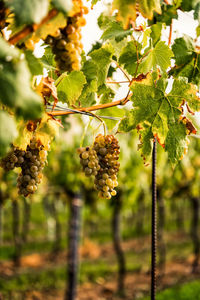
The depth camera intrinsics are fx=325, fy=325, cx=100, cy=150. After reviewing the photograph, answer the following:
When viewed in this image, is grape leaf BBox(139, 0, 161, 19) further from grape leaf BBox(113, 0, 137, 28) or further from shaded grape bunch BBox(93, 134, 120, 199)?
shaded grape bunch BBox(93, 134, 120, 199)

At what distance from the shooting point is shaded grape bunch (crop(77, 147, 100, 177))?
52.5 inches

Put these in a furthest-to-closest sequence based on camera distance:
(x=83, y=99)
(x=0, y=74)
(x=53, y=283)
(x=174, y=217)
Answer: (x=174, y=217) → (x=53, y=283) → (x=83, y=99) → (x=0, y=74)

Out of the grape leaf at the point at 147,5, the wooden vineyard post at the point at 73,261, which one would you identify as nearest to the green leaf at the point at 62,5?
the grape leaf at the point at 147,5

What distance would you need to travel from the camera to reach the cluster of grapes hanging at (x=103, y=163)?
134 centimetres

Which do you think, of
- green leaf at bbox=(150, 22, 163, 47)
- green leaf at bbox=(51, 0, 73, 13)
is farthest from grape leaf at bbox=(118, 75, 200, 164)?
green leaf at bbox=(51, 0, 73, 13)

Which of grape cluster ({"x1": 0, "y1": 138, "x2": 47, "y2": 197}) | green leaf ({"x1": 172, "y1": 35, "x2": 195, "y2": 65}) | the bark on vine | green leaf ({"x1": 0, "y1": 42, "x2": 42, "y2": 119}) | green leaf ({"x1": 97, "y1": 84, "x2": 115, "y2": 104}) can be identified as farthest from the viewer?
the bark on vine

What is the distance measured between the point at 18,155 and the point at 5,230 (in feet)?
62.8

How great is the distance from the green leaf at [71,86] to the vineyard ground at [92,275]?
25.3 feet

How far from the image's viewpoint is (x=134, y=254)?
13.7 m

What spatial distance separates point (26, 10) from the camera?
0.67m

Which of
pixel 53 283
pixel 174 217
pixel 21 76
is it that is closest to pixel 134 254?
pixel 53 283

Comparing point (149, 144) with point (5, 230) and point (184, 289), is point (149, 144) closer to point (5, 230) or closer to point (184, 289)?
point (184, 289)

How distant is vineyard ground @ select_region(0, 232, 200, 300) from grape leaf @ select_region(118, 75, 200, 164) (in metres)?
7.52

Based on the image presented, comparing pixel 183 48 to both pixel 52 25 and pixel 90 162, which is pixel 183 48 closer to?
pixel 90 162
